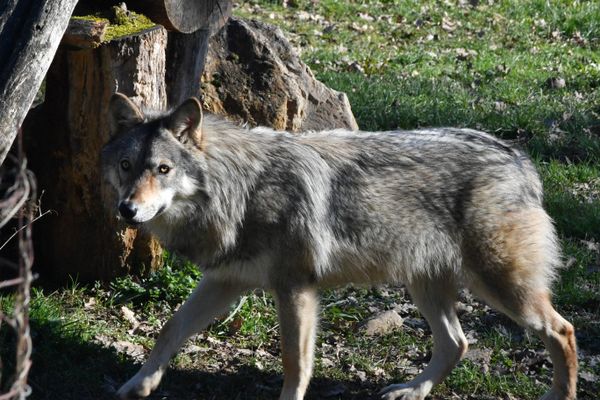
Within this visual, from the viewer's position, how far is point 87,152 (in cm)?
587

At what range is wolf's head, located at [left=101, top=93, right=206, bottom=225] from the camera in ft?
14.9

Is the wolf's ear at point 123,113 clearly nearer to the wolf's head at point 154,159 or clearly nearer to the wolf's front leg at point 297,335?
the wolf's head at point 154,159

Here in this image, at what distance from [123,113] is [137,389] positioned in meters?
1.50

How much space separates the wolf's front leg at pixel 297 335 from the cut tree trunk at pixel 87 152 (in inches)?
60.1

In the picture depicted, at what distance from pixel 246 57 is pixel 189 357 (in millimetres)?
2578

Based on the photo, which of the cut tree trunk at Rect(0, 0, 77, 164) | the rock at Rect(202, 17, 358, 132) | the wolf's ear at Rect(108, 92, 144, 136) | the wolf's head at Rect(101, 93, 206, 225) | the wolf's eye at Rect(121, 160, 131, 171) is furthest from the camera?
the rock at Rect(202, 17, 358, 132)

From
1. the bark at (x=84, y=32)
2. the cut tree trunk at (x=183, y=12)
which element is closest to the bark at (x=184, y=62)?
the cut tree trunk at (x=183, y=12)

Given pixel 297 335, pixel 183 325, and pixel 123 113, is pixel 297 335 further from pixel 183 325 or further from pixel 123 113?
pixel 123 113

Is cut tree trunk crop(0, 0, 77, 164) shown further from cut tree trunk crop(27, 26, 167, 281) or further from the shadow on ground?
the shadow on ground

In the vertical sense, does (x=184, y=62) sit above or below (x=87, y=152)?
above

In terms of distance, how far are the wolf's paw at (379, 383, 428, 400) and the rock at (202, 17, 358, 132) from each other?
2.39 meters

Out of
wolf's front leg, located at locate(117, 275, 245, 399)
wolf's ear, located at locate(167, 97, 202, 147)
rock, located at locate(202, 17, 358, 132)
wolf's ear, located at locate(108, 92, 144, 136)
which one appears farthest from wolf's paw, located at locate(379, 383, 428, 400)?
rock, located at locate(202, 17, 358, 132)

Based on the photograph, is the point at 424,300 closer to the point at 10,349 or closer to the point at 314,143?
the point at 314,143

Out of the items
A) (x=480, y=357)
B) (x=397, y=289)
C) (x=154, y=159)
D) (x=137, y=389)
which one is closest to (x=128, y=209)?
(x=154, y=159)
